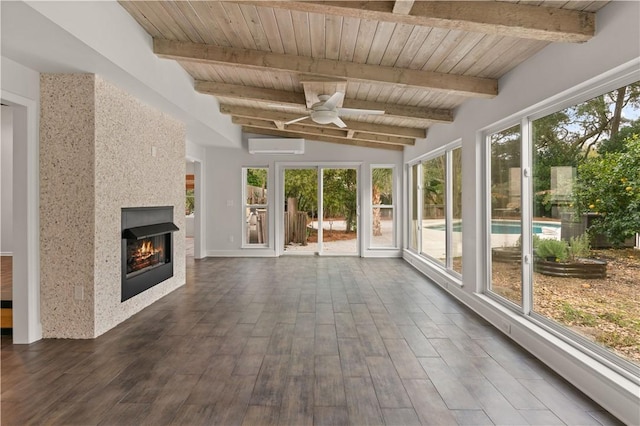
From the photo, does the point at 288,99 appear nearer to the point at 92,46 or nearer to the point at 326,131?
the point at 326,131

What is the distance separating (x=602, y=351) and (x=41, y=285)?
4.63 meters

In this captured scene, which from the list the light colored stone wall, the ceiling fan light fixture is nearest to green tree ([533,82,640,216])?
the ceiling fan light fixture

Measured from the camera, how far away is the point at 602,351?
259 centimetres

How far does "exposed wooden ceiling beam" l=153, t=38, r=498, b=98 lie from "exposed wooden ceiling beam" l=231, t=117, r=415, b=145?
3567 millimetres

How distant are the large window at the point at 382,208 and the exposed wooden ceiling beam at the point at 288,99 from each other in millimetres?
3305

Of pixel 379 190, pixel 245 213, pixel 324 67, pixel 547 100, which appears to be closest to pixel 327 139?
pixel 379 190

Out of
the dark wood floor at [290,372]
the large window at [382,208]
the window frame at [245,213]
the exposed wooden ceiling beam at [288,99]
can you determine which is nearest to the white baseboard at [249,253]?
the window frame at [245,213]

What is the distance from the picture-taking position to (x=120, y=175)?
157 inches

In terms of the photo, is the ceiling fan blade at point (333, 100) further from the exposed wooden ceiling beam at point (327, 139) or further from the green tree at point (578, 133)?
A: the exposed wooden ceiling beam at point (327, 139)

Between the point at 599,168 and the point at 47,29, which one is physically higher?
the point at 47,29

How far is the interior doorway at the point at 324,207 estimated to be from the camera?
28.8 ft

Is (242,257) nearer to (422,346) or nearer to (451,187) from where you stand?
(451,187)

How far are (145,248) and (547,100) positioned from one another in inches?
178

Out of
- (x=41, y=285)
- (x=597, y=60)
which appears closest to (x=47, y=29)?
(x=41, y=285)
